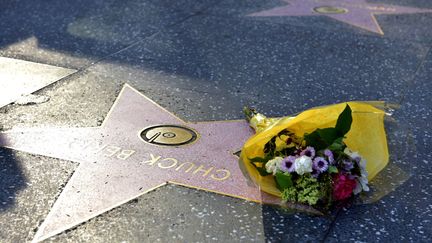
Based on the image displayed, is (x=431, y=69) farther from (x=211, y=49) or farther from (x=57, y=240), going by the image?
(x=57, y=240)

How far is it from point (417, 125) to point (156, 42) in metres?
2.61

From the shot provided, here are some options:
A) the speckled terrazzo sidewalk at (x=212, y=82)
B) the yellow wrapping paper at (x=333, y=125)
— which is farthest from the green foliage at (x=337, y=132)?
the speckled terrazzo sidewalk at (x=212, y=82)

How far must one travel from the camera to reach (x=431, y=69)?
17.7 feet

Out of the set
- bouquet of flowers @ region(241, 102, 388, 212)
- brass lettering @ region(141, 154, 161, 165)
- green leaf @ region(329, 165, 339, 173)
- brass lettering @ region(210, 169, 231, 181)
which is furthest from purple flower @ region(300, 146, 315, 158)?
brass lettering @ region(141, 154, 161, 165)

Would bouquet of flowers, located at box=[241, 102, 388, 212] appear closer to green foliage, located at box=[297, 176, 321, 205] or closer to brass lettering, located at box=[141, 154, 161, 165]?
green foliage, located at box=[297, 176, 321, 205]

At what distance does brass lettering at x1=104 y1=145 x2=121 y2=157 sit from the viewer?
11.8ft

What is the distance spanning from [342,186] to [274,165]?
349 mm

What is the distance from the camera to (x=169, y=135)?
3.87 m

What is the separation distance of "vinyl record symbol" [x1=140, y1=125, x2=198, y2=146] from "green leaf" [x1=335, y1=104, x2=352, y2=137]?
102 centimetres

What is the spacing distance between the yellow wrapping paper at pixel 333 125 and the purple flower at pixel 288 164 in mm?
153

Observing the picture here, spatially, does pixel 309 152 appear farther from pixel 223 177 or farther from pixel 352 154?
pixel 223 177

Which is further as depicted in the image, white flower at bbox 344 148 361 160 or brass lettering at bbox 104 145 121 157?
brass lettering at bbox 104 145 121 157

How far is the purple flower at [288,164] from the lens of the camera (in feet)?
10.2

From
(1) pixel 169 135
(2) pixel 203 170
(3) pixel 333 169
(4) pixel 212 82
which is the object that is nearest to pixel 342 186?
(3) pixel 333 169
